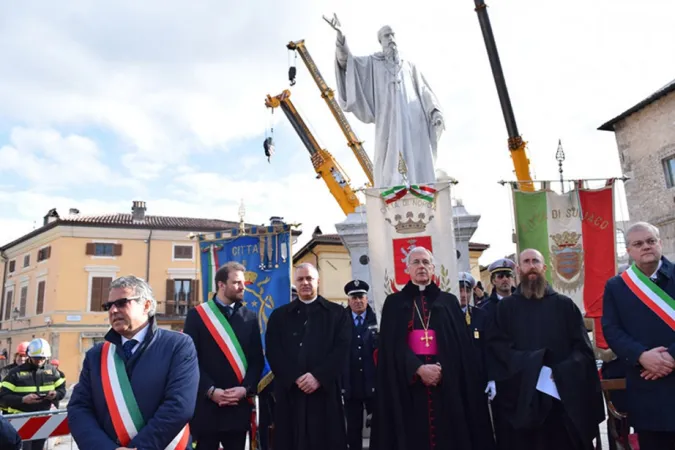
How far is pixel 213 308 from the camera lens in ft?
13.7

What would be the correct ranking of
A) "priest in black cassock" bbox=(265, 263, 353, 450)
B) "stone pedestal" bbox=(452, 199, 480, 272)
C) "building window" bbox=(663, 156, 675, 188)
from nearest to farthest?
1. "priest in black cassock" bbox=(265, 263, 353, 450)
2. "stone pedestal" bbox=(452, 199, 480, 272)
3. "building window" bbox=(663, 156, 675, 188)

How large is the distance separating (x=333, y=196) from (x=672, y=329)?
1959 cm

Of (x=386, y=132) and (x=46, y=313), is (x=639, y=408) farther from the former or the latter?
(x=46, y=313)

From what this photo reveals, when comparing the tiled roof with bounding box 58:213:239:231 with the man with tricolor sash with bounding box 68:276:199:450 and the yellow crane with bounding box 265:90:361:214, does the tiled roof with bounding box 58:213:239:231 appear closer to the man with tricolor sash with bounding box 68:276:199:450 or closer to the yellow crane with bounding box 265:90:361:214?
the yellow crane with bounding box 265:90:361:214

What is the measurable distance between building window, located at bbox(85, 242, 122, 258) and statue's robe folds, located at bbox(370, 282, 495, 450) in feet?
99.1

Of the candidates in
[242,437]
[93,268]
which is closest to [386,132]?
[242,437]

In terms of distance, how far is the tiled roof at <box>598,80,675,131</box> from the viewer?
18453mm

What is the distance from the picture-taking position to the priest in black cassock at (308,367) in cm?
388

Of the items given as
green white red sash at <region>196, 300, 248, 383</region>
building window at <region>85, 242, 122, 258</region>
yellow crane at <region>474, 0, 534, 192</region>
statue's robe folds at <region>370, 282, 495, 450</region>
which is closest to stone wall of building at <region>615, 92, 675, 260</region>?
yellow crane at <region>474, 0, 534, 192</region>

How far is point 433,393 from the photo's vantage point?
12.7ft

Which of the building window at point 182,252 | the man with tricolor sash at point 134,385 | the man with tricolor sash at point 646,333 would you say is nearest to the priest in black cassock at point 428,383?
the man with tricolor sash at point 646,333

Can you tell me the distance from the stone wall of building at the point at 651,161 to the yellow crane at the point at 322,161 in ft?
34.6

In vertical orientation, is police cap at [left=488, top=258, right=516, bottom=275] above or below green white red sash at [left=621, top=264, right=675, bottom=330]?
above

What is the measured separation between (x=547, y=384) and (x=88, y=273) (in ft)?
102
